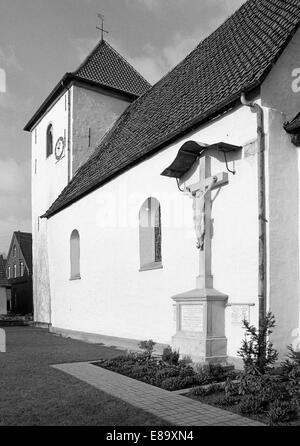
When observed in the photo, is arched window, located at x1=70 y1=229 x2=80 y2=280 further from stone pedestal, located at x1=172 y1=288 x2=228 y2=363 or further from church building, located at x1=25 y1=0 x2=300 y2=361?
stone pedestal, located at x1=172 y1=288 x2=228 y2=363

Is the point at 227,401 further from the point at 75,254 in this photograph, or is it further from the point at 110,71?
the point at 110,71

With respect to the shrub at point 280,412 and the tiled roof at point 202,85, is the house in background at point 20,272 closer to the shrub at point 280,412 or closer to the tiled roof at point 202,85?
the tiled roof at point 202,85

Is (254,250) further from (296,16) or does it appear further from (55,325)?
(55,325)

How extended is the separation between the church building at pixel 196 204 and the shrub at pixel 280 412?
8.25 feet

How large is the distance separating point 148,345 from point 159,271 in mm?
2580

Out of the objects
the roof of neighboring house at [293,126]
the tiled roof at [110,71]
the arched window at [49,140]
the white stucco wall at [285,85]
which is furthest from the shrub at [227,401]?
the arched window at [49,140]

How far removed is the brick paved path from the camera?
505 centimetres

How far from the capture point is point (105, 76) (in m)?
21.0

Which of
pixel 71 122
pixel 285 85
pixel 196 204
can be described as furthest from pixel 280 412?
pixel 71 122

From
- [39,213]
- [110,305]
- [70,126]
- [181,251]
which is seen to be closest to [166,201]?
[181,251]

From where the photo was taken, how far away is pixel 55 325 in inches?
747

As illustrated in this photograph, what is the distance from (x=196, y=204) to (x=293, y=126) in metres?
2.36

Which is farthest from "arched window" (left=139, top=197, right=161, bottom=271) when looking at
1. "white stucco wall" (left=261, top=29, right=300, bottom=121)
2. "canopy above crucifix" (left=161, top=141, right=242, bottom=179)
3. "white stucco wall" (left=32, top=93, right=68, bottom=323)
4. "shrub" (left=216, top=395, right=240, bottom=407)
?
"white stucco wall" (left=32, top=93, right=68, bottom=323)

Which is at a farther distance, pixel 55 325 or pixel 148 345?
pixel 55 325
